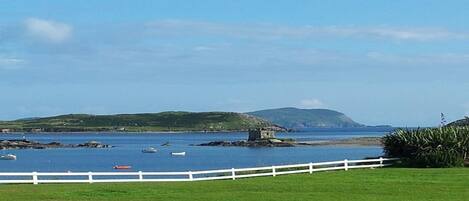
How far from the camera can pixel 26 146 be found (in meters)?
178

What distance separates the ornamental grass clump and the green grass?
8.62 meters

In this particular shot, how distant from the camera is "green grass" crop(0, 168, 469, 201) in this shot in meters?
30.5

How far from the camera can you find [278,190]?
112ft

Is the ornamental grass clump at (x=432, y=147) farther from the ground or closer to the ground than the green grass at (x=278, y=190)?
farther from the ground

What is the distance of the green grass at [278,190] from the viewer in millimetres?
30547

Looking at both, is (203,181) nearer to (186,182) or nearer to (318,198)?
(186,182)

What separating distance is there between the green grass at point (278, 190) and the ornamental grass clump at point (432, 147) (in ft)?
28.3

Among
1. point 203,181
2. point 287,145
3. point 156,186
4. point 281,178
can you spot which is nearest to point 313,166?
point 281,178

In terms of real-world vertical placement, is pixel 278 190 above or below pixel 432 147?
below

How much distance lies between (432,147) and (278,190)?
69.4 feet

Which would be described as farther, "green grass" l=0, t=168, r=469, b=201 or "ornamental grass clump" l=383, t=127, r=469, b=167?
"ornamental grass clump" l=383, t=127, r=469, b=167

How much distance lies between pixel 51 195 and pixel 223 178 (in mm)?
Answer: 13637

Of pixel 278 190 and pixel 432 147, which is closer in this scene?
pixel 278 190

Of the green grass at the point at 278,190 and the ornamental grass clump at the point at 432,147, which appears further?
the ornamental grass clump at the point at 432,147
